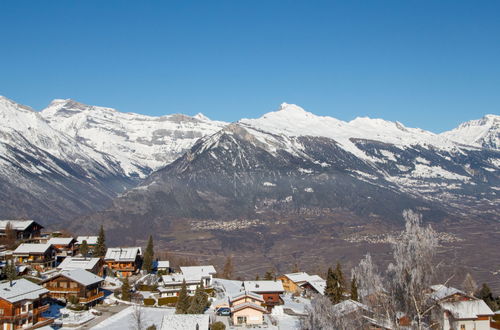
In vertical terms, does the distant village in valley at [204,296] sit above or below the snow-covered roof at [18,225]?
below

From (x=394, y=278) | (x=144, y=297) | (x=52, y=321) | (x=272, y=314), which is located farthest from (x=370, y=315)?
(x=144, y=297)

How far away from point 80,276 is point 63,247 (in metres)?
30.3

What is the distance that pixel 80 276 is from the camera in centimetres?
8588

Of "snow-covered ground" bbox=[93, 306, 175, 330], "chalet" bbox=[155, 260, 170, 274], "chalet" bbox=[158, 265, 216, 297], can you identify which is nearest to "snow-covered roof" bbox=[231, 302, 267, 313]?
"snow-covered ground" bbox=[93, 306, 175, 330]

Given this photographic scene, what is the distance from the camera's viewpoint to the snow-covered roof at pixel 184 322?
2670 inches

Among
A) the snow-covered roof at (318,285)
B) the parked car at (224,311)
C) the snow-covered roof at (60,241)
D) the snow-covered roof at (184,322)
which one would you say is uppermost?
the snow-covered roof at (60,241)

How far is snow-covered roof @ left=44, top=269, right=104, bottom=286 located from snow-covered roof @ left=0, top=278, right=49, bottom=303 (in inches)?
374

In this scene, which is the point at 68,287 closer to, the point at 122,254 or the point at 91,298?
the point at 91,298

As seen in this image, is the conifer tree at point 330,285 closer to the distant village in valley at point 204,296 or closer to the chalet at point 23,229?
the distant village in valley at point 204,296

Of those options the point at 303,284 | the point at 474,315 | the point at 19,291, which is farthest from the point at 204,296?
the point at 474,315

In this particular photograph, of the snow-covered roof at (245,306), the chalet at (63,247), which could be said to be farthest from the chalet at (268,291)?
the chalet at (63,247)

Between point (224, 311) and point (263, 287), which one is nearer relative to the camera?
point (224, 311)

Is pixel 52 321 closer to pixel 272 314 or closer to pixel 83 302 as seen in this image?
pixel 83 302

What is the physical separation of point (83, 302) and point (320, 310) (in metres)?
40.9
